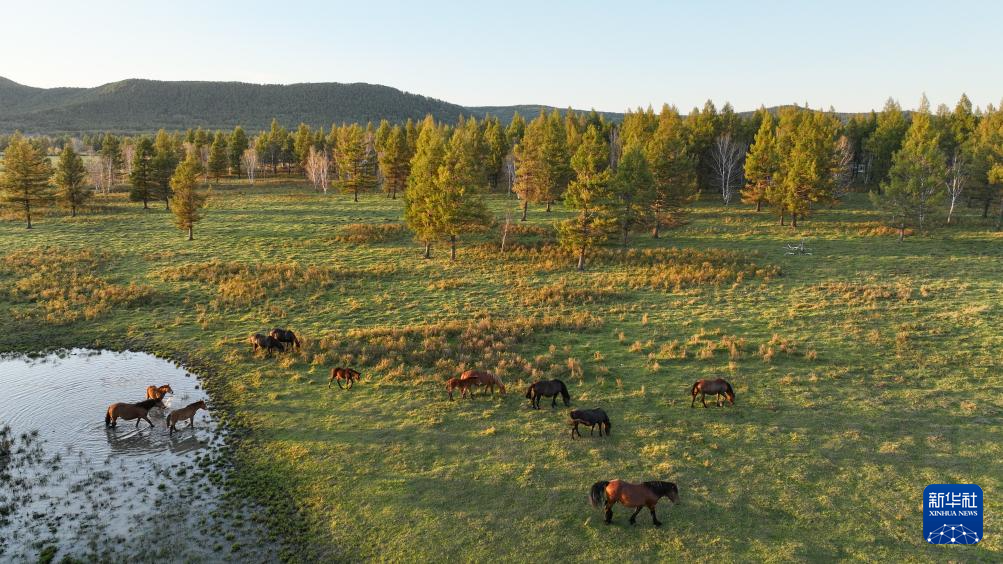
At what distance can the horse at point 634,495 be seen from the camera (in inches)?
505

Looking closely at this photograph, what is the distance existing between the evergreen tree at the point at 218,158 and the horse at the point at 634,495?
9253 centimetres

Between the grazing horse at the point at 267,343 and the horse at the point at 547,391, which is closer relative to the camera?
the horse at the point at 547,391

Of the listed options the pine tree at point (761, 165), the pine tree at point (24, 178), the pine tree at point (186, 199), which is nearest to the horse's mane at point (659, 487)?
the pine tree at point (186, 199)

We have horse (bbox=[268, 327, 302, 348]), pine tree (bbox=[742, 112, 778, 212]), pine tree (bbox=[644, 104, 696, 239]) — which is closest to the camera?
horse (bbox=[268, 327, 302, 348])

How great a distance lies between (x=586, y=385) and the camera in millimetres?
21188

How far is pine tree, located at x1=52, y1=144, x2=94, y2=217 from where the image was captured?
202 feet

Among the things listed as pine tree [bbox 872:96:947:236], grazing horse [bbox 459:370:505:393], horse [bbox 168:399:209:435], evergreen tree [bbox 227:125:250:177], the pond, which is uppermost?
evergreen tree [bbox 227:125:250:177]

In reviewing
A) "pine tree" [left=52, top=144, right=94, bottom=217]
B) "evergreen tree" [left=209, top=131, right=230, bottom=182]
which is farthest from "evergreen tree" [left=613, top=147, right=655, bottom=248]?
"evergreen tree" [left=209, top=131, right=230, bottom=182]

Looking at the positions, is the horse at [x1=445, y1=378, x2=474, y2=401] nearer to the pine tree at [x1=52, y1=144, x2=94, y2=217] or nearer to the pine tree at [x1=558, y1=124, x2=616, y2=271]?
the pine tree at [x1=558, y1=124, x2=616, y2=271]

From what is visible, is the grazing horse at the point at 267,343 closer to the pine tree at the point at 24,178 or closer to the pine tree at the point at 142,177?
the pine tree at the point at 24,178

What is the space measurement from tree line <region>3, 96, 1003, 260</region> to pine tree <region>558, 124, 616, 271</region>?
0.11 metres

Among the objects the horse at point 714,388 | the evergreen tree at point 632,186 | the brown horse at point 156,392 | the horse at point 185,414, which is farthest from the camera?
the evergreen tree at point 632,186

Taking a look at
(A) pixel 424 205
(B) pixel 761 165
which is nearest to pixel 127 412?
(A) pixel 424 205

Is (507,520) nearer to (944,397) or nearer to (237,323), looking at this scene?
(944,397)
